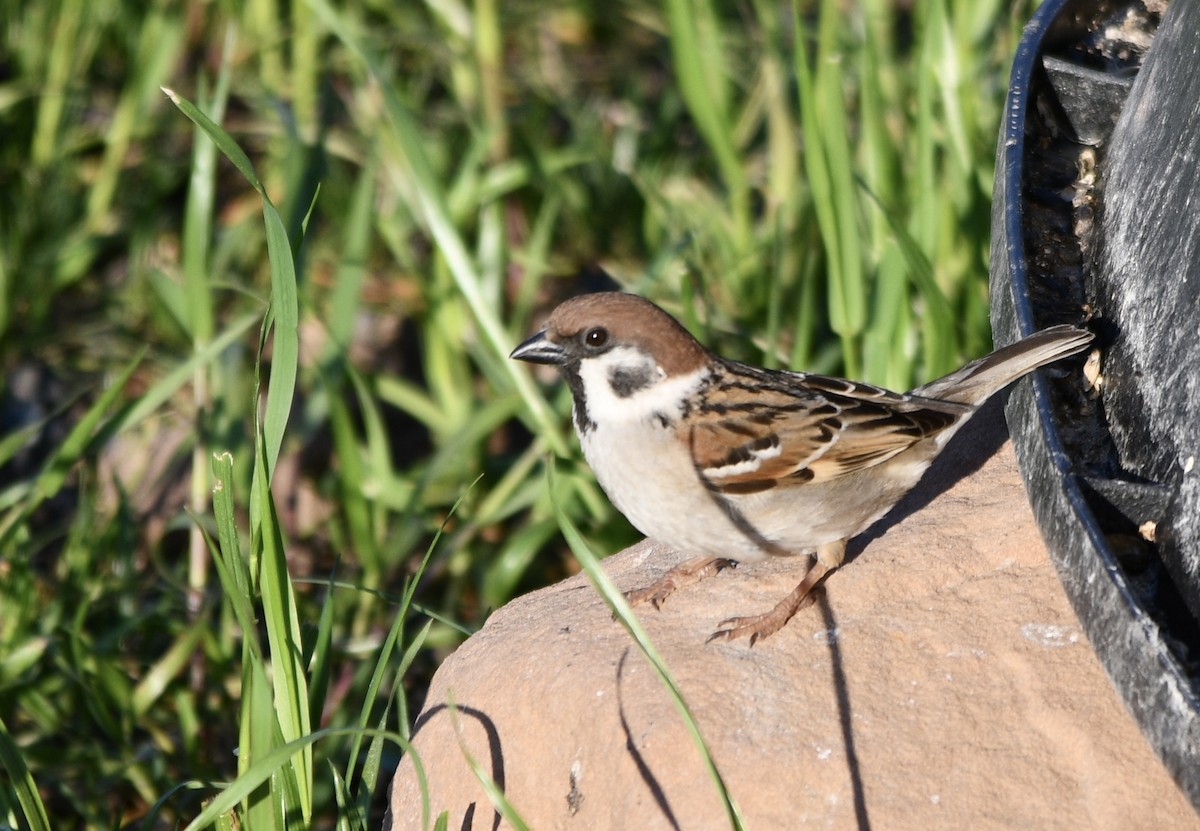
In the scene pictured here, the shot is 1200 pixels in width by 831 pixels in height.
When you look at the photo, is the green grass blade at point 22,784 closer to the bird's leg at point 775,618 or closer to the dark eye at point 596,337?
the bird's leg at point 775,618

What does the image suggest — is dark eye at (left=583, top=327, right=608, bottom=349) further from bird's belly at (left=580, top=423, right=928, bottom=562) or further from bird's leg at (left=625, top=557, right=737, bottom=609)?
bird's leg at (left=625, top=557, right=737, bottom=609)

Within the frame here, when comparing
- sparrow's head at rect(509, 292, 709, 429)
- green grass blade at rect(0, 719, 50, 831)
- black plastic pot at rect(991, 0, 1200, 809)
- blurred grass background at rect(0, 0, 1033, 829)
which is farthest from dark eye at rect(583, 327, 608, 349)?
green grass blade at rect(0, 719, 50, 831)

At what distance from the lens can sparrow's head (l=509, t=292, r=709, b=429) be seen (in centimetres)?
346

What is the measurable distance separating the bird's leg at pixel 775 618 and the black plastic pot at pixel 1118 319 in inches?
20.4

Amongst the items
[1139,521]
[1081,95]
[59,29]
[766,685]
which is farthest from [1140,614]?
[59,29]

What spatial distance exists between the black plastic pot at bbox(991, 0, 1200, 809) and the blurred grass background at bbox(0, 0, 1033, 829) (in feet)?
2.22

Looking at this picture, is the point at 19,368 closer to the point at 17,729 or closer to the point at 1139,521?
the point at 17,729

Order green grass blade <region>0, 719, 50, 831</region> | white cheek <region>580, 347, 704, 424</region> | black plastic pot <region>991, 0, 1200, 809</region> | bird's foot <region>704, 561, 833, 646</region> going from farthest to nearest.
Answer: white cheek <region>580, 347, 704, 424</region> < bird's foot <region>704, 561, 833, 646</region> < green grass blade <region>0, 719, 50, 831</region> < black plastic pot <region>991, 0, 1200, 809</region>

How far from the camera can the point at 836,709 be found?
8.48ft

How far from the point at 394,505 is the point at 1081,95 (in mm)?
2401

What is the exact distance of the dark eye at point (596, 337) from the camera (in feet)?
11.4

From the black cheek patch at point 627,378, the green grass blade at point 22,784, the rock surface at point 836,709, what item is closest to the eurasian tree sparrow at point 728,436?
the black cheek patch at point 627,378

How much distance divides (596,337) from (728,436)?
40 cm

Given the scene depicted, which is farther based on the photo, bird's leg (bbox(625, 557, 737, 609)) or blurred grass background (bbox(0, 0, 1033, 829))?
blurred grass background (bbox(0, 0, 1033, 829))
